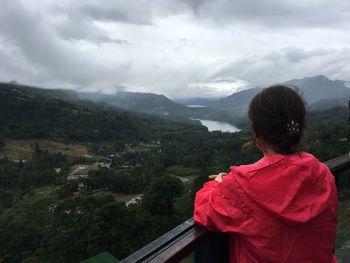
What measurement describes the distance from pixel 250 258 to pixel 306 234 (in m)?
0.28

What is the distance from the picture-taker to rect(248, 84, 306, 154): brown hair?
5.55 feet

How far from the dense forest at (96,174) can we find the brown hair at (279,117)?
6.8 inches

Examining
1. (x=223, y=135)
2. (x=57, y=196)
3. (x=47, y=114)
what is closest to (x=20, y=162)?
(x=57, y=196)

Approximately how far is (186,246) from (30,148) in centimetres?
11273

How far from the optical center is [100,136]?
128125 mm

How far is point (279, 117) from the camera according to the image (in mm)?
1689

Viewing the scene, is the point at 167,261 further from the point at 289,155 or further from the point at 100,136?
the point at 100,136

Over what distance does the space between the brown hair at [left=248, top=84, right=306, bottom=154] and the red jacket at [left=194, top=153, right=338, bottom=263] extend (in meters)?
0.08

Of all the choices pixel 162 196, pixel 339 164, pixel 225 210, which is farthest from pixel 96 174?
pixel 225 210

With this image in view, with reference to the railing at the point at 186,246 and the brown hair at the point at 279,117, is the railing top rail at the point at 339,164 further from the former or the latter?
the railing at the point at 186,246

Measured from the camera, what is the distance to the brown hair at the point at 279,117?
5.55ft

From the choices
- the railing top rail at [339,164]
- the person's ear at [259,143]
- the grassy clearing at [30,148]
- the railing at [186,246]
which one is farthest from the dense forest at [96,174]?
the grassy clearing at [30,148]

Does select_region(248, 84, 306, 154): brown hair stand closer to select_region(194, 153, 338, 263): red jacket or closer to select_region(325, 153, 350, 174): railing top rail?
select_region(194, 153, 338, 263): red jacket

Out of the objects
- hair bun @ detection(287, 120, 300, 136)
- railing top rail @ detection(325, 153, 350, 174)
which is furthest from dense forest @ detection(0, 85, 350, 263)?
railing top rail @ detection(325, 153, 350, 174)
